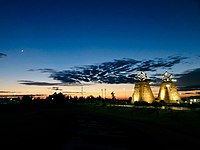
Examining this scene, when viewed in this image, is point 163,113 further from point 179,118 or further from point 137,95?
point 137,95

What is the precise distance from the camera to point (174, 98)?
12331 centimetres

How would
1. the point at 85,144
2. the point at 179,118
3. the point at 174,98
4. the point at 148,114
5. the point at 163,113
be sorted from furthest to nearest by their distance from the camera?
1. the point at 174,98
2. the point at 148,114
3. the point at 163,113
4. the point at 179,118
5. the point at 85,144

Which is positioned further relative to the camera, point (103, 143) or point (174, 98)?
point (174, 98)

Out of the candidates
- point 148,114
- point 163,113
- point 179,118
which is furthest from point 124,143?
point 148,114

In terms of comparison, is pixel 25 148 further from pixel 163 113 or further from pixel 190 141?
pixel 163 113

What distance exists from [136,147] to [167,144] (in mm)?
2719

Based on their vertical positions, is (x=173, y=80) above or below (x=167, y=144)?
above

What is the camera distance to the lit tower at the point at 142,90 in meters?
122

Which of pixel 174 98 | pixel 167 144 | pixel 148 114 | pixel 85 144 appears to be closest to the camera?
pixel 167 144

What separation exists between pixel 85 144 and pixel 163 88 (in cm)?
10453

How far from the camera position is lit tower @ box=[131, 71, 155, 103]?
12231 centimetres

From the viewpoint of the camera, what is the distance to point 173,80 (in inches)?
4931

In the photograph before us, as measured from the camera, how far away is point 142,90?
122750 millimetres

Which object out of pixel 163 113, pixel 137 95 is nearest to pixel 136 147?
pixel 163 113
